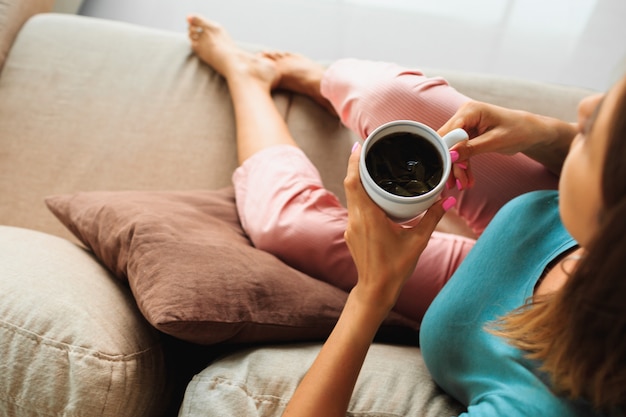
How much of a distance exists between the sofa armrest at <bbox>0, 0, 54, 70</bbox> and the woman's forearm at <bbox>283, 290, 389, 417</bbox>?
1.12m

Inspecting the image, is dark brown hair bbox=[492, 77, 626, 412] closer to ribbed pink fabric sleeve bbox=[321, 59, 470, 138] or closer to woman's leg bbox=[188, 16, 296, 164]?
ribbed pink fabric sleeve bbox=[321, 59, 470, 138]

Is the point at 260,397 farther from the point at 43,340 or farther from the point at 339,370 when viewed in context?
the point at 43,340

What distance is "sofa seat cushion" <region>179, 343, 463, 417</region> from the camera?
0.79 metres

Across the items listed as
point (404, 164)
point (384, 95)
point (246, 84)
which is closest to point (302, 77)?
point (246, 84)

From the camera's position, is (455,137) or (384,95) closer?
(455,137)

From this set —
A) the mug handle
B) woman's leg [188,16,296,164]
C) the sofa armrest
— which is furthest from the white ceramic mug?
the sofa armrest

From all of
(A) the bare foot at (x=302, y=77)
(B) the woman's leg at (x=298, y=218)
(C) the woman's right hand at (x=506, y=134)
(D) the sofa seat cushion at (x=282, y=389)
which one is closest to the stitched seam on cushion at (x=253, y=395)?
(D) the sofa seat cushion at (x=282, y=389)

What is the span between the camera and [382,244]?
0.74 m

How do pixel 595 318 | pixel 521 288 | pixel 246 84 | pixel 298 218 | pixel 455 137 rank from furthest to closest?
pixel 246 84 → pixel 298 218 → pixel 521 288 → pixel 455 137 → pixel 595 318

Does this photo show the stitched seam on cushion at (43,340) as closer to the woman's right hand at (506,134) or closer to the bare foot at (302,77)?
the woman's right hand at (506,134)

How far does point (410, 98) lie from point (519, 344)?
489 mm

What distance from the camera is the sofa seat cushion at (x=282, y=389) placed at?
2.60ft

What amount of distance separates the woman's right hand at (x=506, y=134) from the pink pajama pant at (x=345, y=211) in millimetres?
66

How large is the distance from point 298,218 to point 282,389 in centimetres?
33
